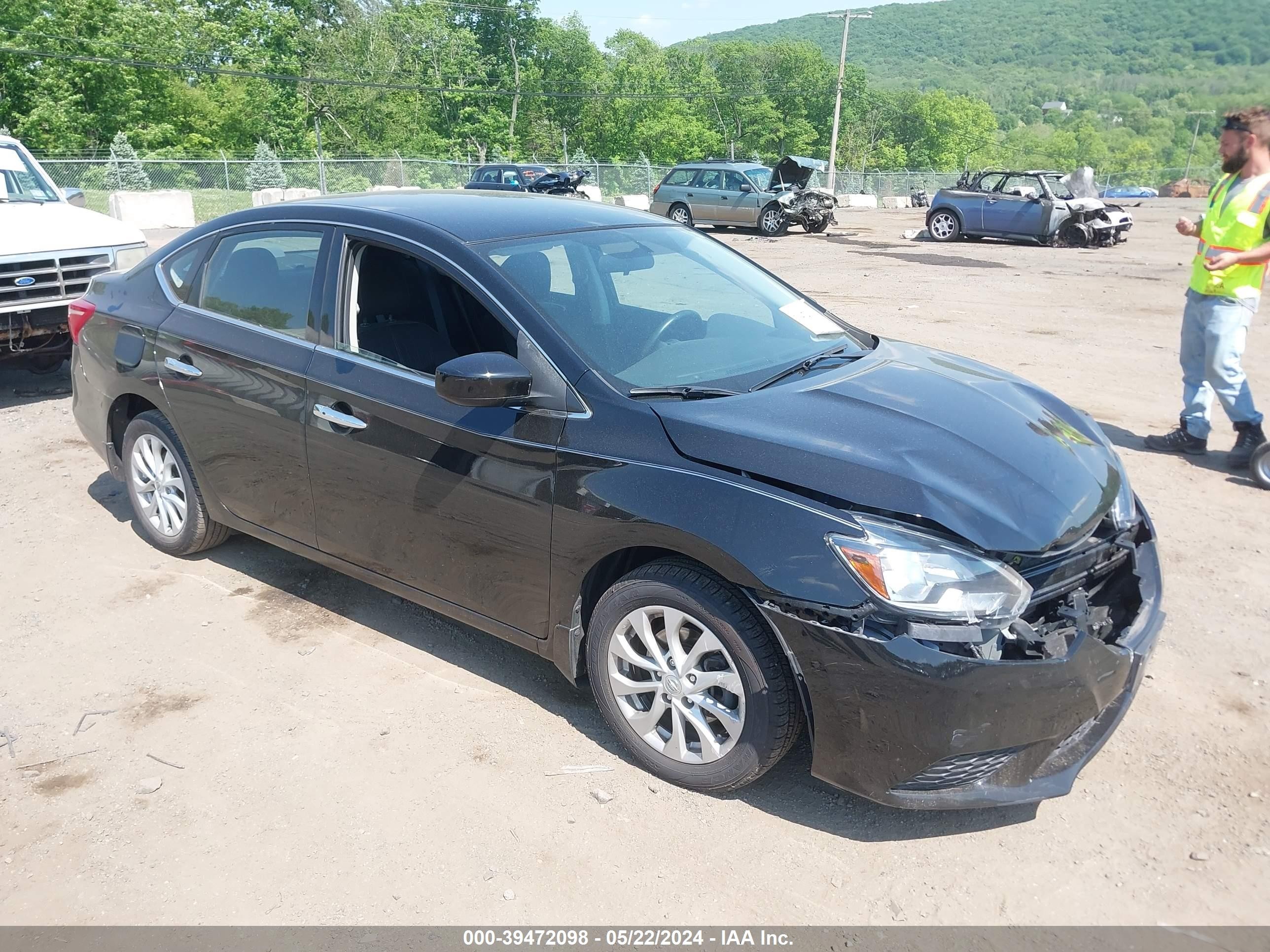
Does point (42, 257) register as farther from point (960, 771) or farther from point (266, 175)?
point (266, 175)

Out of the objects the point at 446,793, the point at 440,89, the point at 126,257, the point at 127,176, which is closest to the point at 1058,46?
the point at 440,89

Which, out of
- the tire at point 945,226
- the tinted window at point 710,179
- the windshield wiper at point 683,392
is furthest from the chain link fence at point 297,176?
the windshield wiper at point 683,392

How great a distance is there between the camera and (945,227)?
A: 79.3 feet

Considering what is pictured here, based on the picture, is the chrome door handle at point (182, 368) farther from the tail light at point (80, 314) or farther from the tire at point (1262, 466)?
the tire at point (1262, 466)

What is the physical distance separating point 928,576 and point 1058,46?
121109 millimetres

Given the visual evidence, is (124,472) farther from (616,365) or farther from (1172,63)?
(1172,63)

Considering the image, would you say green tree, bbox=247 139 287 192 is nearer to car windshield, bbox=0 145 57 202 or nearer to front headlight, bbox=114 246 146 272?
car windshield, bbox=0 145 57 202

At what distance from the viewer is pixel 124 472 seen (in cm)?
505

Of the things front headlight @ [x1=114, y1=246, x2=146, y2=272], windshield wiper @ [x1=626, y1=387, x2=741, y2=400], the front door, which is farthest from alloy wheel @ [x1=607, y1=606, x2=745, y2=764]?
front headlight @ [x1=114, y1=246, x2=146, y2=272]

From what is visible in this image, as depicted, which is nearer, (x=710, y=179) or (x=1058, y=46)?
(x=710, y=179)

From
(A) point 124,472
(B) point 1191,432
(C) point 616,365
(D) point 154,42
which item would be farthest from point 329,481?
(D) point 154,42

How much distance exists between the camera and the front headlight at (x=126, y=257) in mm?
8344

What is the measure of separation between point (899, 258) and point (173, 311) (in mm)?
17442

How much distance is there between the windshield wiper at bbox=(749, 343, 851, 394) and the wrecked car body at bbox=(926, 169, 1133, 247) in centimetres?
2069
